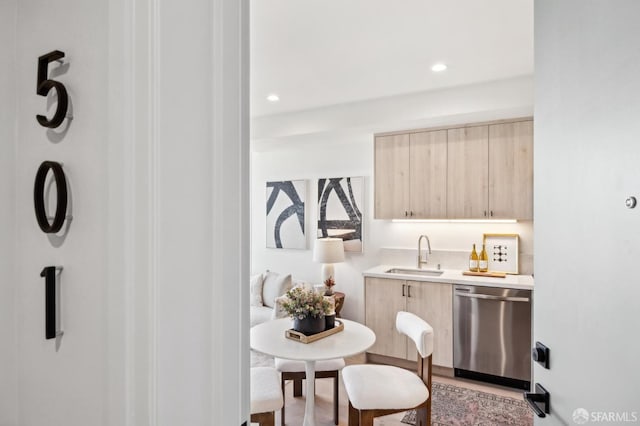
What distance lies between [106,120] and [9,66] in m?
0.54

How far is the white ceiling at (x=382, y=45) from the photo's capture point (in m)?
2.10

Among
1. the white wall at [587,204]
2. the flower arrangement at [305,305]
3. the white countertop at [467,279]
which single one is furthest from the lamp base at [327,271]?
the white wall at [587,204]

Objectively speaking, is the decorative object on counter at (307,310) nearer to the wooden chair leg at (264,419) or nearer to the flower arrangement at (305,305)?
the flower arrangement at (305,305)

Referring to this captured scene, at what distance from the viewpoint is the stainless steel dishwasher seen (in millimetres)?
3088

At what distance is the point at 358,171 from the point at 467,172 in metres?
1.28

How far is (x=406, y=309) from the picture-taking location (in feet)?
11.8

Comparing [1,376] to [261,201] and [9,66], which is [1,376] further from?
[261,201]

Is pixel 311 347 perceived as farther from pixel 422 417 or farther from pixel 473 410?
pixel 473 410

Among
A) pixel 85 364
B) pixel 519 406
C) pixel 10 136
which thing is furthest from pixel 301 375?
pixel 10 136

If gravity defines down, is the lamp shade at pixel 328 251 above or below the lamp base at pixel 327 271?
above

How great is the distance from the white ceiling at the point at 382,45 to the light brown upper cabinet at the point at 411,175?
0.58m

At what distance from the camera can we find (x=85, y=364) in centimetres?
79

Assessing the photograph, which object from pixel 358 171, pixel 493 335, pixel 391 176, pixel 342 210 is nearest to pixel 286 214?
pixel 342 210
